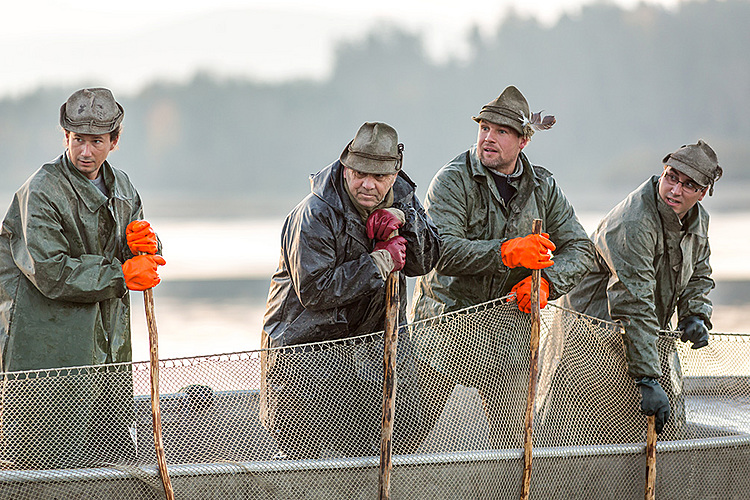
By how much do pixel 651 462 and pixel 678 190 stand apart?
144cm

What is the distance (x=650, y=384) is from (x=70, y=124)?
3060 millimetres

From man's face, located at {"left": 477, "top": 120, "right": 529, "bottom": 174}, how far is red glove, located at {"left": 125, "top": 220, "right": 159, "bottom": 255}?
186 centimetres

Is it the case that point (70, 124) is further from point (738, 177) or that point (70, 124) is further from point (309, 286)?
point (738, 177)

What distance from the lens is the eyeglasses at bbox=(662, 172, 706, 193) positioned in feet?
17.8

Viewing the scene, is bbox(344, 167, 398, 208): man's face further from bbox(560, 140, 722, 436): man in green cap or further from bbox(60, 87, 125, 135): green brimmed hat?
bbox(560, 140, 722, 436): man in green cap

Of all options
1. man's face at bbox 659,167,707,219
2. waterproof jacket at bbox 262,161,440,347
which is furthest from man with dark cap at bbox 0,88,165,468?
man's face at bbox 659,167,707,219

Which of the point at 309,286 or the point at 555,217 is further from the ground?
the point at 555,217

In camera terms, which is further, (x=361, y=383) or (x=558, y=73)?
(x=558, y=73)

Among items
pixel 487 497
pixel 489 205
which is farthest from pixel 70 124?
pixel 487 497

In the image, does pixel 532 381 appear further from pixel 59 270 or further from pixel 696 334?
pixel 59 270

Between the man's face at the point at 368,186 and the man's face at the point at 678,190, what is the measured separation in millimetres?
1697

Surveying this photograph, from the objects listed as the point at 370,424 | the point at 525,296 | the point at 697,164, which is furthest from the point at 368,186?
the point at 697,164

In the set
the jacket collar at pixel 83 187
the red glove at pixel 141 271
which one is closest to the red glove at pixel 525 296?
the red glove at pixel 141 271

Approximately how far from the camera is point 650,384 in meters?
5.12
